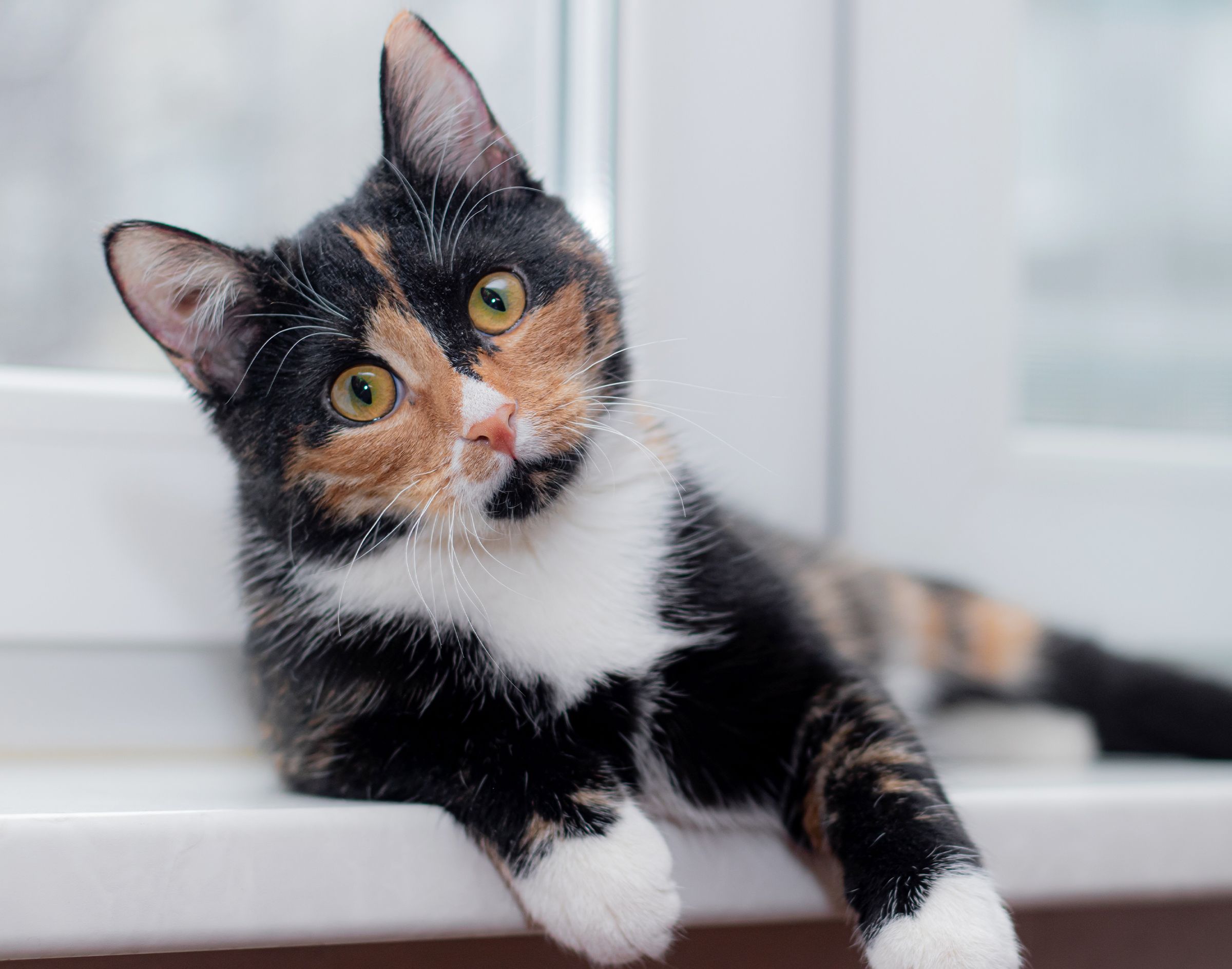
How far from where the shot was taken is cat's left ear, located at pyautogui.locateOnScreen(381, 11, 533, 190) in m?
0.68

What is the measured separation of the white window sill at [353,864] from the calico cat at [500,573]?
0.04 m

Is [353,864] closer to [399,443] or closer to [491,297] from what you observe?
[399,443]

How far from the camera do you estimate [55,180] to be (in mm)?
929

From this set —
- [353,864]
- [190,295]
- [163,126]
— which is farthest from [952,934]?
[163,126]

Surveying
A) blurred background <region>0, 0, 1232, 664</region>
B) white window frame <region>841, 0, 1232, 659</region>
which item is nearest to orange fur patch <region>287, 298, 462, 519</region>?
blurred background <region>0, 0, 1232, 664</region>

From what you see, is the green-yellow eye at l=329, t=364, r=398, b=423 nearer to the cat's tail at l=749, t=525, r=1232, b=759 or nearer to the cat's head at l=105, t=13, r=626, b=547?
the cat's head at l=105, t=13, r=626, b=547

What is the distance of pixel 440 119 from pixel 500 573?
345 mm

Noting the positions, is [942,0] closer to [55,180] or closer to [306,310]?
[306,310]

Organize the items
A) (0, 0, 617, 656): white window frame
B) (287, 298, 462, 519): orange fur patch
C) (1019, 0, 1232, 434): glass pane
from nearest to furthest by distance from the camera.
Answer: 1. (287, 298, 462, 519): orange fur patch
2. (0, 0, 617, 656): white window frame
3. (1019, 0, 1232, 434): glass pane

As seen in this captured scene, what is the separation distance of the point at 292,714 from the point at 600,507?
0.27 metres

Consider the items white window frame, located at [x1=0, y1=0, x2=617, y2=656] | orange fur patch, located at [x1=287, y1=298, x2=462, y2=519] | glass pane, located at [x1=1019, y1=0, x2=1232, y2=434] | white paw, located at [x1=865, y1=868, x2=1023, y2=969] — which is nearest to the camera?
white paw, located at [x1=865, y1=868, x2=1023, y2=969]

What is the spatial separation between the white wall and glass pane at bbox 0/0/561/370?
0.15m

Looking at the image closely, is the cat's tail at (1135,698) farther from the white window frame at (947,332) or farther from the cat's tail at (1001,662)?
the white window frame at (947,332)

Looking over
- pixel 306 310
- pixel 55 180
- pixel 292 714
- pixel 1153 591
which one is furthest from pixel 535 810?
pixel 1153 591
